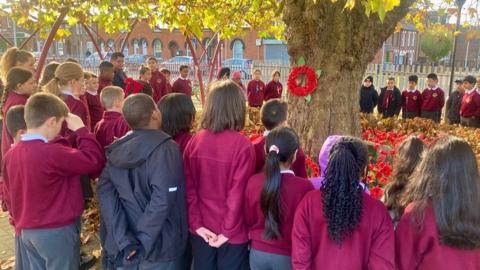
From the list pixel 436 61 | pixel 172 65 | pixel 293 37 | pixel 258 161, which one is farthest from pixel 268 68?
pixel 436 61

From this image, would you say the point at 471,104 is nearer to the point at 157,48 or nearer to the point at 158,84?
the point at 158,84

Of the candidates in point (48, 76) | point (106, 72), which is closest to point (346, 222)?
point (48, 76)

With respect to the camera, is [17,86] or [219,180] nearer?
[219,180]

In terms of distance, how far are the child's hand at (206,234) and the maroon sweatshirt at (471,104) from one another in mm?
7817

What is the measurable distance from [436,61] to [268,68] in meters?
29.4

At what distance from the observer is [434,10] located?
7.99 metres

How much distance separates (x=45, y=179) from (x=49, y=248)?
20.4 inches

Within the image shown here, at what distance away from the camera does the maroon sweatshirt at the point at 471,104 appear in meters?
8.37

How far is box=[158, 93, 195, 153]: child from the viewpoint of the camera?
2.84 m

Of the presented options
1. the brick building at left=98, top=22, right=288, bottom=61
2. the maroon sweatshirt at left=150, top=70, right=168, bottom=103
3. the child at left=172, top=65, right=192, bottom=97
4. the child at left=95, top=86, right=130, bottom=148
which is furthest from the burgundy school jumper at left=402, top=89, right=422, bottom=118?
the brick building at left=98, top=22, right=288, bottom=61

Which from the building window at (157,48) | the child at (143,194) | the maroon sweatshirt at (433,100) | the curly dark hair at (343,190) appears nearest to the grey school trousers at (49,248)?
the child at (143,194)

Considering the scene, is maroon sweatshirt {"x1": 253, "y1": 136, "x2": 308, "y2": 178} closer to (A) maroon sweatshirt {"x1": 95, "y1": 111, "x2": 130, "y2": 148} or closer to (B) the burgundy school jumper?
(A) maroon sweatshirt {"x1": 95, "y1": 111, "x2": 130, "y2": 148}

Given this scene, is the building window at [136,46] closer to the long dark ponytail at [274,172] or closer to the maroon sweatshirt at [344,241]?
the long dark ponytail at [274,172]

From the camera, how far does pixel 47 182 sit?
2662mm
